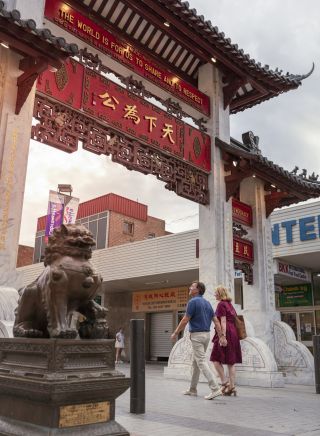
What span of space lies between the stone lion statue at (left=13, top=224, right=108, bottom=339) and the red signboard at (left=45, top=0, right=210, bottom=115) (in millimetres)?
6526

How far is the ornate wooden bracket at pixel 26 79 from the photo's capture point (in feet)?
23.3

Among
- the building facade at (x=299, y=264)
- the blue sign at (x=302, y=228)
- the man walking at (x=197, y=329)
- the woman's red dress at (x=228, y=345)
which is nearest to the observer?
the man walking at (x=197, y=329)

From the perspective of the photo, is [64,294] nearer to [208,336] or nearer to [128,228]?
[208,336]

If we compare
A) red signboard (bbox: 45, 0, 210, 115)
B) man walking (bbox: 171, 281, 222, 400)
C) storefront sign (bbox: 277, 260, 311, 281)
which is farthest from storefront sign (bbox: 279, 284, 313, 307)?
man walking (bbox: 171, 281, 222, 400)

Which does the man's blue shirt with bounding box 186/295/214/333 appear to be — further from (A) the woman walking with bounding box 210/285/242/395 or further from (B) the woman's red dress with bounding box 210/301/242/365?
(B) the woman's red dress with bounding box 210/301/242/365

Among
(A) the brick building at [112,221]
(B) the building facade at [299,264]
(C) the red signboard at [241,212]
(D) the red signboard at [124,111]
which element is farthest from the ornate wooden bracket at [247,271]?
(A) the brick building at [112,221]

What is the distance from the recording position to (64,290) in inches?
134

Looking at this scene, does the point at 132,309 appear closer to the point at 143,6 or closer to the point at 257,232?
the point at 257,232

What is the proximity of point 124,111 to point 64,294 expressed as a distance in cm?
676

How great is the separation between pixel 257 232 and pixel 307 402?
6291mm

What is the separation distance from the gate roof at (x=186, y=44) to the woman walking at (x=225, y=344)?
6.00 m

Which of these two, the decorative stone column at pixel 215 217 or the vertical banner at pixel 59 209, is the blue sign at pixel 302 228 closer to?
the decorative stone column at pixel 215 217

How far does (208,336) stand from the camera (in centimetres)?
713

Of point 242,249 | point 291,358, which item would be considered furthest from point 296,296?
point 291,358
